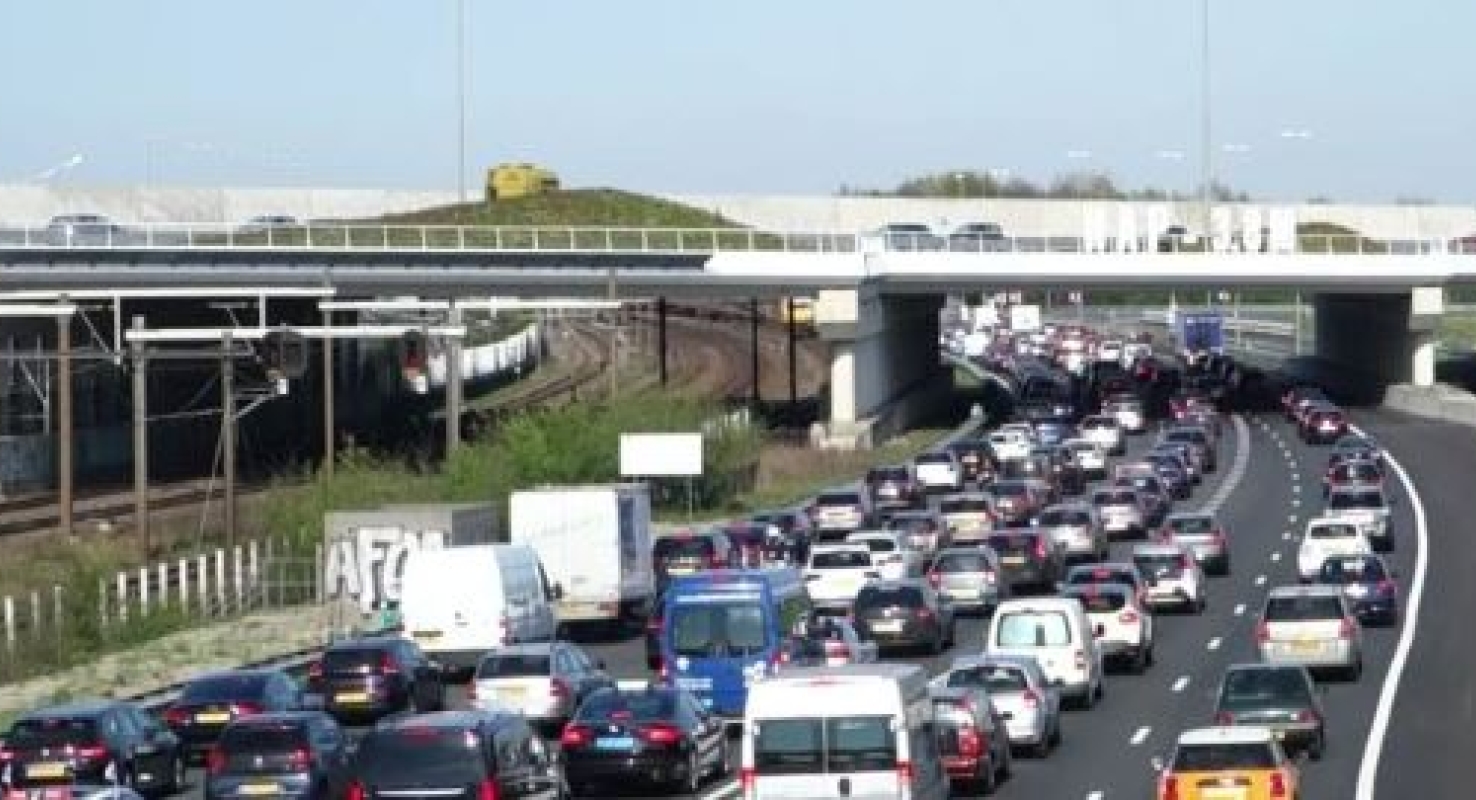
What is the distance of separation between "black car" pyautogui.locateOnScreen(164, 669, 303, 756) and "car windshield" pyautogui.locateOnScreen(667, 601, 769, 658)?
16.3 ft

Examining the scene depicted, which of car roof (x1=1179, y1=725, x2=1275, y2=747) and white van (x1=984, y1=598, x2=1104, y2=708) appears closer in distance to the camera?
car roof (x1=1179, y1=725, x2=1275, y2=747)

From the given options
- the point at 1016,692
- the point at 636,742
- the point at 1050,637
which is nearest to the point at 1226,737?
the point at 1016,692

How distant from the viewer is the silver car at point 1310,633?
4816cm

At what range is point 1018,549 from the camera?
212 ft

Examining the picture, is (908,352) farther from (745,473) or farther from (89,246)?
(89,246)

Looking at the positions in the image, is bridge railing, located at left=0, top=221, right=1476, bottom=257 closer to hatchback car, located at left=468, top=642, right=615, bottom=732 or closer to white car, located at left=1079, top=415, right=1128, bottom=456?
white car, located at left=1079, top=415, right=1128, bottom=456

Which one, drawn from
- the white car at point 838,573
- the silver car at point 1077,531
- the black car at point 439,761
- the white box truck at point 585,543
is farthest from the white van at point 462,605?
the silver car at point 1077,531

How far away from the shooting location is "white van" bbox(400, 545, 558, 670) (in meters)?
51.8

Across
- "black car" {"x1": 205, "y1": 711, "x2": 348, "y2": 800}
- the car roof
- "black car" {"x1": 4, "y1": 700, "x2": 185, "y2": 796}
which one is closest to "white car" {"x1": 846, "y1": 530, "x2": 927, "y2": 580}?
"black car" {"x1": 4, "y1": 700, "x2": 185, "y2": 796}

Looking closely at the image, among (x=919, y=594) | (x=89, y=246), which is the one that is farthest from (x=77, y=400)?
(x=919, y=594)

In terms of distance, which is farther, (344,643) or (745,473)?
(745,473)

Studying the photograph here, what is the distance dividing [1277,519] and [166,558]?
27.6m

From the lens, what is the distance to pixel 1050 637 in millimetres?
44906

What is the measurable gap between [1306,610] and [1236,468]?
53510 mm
